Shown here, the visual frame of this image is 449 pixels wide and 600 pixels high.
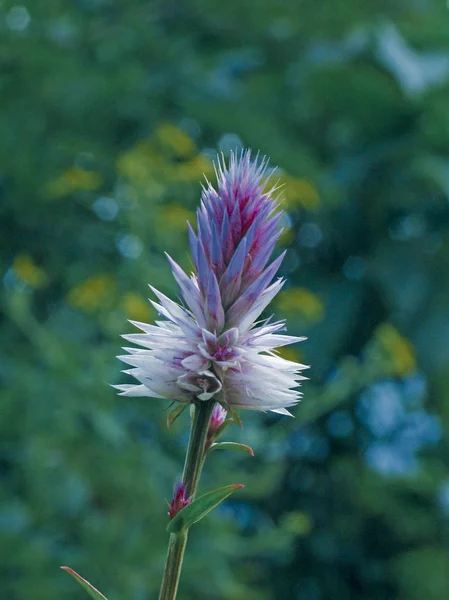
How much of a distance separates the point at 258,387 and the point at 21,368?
2.35 m

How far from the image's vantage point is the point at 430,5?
4.39 meters

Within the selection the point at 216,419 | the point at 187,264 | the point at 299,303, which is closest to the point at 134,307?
the point at 187,264

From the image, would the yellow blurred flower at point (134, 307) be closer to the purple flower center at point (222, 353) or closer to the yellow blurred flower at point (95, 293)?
the yellow blurred flower at point (95, 293)

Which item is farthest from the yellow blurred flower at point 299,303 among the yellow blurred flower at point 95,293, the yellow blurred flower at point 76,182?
the yellow blurred flower at point 76,182

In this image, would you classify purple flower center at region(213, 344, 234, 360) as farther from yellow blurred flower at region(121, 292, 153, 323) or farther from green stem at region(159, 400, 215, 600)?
yellow blurred flower at region(121, 292, 153, 323)

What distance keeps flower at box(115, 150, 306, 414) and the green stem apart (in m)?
0.03

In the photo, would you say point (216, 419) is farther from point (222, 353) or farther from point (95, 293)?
point (95, 293)

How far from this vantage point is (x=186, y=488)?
0.61 m

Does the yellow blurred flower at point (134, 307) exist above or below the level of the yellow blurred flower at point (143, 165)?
below

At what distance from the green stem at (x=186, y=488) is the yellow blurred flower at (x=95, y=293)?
196 cm

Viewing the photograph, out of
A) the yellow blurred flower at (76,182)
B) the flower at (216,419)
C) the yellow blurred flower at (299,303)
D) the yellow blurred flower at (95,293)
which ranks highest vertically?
the yellow blurred flower at (76,182)

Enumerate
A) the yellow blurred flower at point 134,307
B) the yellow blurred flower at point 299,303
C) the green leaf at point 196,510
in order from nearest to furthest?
the green leaf at point 196,510
the yellow blurred flower at point 134,307
the yellow blurred flower at point 299,303

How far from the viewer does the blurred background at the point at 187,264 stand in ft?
9.10

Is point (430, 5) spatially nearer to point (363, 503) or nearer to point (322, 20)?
point (322, 20)
